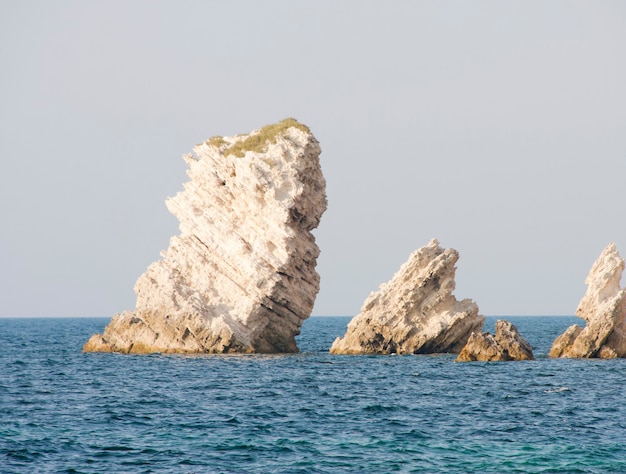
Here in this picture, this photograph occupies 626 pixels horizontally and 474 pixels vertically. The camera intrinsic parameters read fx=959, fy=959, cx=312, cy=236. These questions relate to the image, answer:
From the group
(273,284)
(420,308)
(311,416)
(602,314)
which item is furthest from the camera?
(420,308)

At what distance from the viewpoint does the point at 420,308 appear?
6444 centimetres

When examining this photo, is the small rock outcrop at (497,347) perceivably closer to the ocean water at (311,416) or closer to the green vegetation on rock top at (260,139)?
the ocean water at (311,416)

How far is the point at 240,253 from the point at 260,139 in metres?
8.07

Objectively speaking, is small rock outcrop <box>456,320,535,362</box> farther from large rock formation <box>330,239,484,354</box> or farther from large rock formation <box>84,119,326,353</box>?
large rock formation <box>84,119,326,353</box>

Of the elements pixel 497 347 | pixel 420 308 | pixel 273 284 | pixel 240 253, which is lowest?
pixel 497 347

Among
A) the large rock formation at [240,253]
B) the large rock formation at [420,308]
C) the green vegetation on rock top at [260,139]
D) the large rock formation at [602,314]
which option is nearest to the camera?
the large rock formation at [602,314]

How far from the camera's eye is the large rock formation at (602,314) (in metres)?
60.6

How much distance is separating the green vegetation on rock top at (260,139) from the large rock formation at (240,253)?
7 centimetres

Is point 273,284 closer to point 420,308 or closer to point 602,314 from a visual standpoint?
point 420,308

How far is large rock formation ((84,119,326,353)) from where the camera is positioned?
6094 centimetres

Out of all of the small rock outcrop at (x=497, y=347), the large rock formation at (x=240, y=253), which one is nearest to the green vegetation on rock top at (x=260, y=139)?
the large rock formation at (x=240, y=253)

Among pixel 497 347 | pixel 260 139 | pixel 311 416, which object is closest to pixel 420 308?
pixel 497 347

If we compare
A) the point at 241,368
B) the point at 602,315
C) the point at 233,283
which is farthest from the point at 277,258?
the point at 602,315

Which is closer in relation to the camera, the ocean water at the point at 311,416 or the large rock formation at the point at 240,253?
the ocean water at the point at 311,416
